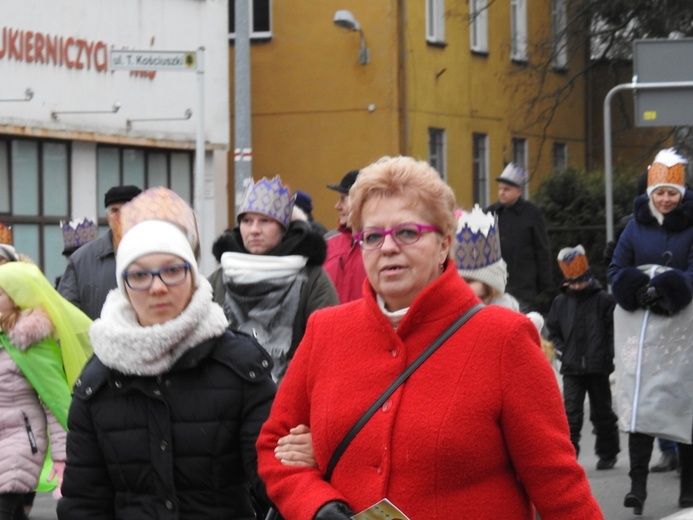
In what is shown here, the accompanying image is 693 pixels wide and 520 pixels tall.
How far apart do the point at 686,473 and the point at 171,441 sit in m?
6.35

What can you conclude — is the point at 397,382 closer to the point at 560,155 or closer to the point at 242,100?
the point at 242,100

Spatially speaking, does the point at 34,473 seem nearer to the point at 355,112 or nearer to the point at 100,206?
the point at 100,206

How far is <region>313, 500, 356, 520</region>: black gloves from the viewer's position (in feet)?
12.6

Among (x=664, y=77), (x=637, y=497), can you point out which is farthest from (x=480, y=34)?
(x=637, y=497)

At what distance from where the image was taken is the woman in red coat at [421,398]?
380cm

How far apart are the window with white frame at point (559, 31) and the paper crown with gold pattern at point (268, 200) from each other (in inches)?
814

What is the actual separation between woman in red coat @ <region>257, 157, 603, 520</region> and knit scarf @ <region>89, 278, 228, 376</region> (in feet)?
1.40

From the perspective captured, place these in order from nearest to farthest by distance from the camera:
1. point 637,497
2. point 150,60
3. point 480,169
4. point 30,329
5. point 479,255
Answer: point 479,255 < point 30,329 < point 637,497 < point 150,60 < point 480,169

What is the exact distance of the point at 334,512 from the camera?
3.84m

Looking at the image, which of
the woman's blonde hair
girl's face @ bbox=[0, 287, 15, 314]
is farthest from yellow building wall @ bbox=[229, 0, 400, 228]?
the woman's blonde hair

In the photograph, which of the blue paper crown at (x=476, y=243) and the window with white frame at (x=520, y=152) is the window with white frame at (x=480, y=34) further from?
the blue paper crown at (x=476, y=243)

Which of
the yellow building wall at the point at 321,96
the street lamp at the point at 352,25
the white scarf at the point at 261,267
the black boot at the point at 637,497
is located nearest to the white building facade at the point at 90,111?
→ the street lamp at the point at 352,25

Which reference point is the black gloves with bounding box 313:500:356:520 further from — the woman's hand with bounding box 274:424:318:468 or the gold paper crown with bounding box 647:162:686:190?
the gold paper crown with bounding box 647:162:686:190

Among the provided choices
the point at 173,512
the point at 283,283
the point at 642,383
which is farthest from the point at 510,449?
the point at 642,383
